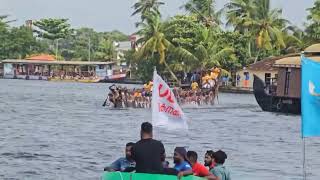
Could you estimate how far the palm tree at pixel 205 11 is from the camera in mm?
95562

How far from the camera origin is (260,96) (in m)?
53.8

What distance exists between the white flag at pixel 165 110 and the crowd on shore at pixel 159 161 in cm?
167

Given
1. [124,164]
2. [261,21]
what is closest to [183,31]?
[261,21]

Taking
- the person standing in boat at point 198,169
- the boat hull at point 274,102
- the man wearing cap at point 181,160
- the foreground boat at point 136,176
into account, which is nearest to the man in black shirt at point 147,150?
the foreground boat at point 136,176

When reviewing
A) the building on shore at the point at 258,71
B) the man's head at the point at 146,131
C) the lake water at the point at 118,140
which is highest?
the building on shore at the point at 258,71

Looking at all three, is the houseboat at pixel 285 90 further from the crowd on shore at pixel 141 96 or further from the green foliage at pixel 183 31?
the green foliage at pixel 183 31

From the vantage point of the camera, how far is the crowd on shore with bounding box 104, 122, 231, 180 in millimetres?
11656

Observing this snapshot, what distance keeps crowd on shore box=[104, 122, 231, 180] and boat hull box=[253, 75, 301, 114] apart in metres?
37.1

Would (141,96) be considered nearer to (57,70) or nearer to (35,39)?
(57,70)

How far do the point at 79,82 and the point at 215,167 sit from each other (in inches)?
4553

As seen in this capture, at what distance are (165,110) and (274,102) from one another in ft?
123

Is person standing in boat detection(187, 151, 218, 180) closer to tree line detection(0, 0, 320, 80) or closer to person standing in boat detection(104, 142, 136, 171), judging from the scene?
person standing in boat detection(104, 142, 136, 171)

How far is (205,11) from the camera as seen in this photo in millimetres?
96438

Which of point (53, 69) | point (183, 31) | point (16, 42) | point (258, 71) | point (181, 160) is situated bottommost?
point (181, 160)
